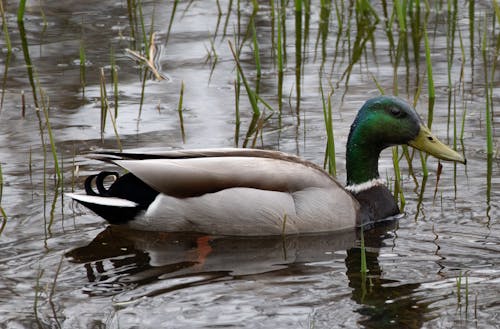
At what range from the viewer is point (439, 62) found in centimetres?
1005

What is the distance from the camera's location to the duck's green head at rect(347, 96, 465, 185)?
711cm

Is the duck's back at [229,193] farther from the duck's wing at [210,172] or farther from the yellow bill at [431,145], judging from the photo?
the yellow bill at [431,145]

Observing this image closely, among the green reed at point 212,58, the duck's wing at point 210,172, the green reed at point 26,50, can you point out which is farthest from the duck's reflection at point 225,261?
the green reed at point 212,58

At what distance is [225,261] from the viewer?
639cm

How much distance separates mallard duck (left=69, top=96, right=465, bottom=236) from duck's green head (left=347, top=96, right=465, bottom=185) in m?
0.27

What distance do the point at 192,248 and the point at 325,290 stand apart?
1.01 metres

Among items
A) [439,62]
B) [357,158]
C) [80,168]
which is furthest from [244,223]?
[439,62]

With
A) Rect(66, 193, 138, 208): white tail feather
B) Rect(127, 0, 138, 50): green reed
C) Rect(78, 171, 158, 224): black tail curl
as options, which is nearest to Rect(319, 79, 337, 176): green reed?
Rect(78, 171, 158, 224): black tail curl

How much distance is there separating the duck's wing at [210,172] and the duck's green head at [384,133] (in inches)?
19.2

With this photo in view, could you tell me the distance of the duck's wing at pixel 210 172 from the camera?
670cm

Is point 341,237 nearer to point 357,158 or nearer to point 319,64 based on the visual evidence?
point 357,158

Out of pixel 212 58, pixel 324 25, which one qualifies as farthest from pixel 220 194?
pixel 324 25

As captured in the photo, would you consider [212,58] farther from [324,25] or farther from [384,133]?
[384,133]

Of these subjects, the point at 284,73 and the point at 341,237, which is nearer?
the point at 341,237
